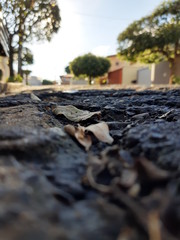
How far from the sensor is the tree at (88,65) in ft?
76.0

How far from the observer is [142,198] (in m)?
0.43

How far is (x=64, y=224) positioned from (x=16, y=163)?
0.23 meters

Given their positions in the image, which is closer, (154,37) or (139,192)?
(139,192)

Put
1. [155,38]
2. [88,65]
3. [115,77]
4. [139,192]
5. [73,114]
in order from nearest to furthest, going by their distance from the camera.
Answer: [139,192] → [73,114] → [155,38] → [88,65] → [115,77]

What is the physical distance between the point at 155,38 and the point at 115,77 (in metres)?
12.3

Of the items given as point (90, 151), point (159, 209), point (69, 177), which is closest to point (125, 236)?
point (159, 209)

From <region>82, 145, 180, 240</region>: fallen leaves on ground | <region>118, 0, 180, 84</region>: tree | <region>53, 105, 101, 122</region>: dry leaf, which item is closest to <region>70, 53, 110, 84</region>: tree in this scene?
<region>118, 0, 180, 84</region>: tree

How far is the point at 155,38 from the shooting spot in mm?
14133

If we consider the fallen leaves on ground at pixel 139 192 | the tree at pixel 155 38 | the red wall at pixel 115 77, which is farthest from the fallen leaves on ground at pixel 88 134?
the red wall at pixel 115 77

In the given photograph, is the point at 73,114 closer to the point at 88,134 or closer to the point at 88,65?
the point at 88,134

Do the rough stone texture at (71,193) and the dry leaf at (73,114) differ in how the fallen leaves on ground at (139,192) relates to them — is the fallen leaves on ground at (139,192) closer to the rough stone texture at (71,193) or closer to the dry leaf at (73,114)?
the rough stone texture at (71,193)

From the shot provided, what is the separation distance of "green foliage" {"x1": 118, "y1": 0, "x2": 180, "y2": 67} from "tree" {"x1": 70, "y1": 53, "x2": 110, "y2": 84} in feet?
24.6

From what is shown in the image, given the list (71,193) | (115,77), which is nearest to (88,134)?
(71,193)

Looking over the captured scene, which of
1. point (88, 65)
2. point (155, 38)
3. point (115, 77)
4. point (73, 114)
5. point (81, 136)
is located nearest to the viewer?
point (81, 136)
